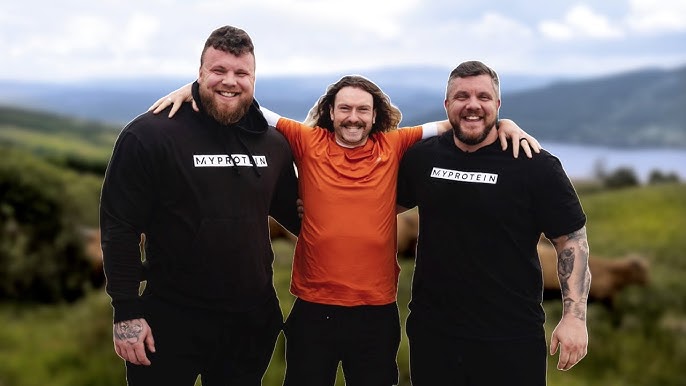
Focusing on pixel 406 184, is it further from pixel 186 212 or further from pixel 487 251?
pixel 186 212

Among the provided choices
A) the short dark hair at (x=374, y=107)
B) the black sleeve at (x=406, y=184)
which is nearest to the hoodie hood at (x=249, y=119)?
the short dark hair at (x=374, y=107)

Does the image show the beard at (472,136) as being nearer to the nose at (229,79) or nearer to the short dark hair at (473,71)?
the short dark hair at (473,71)

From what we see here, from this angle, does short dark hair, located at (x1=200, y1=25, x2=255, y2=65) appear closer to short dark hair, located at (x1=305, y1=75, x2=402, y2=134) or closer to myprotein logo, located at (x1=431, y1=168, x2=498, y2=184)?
short dark hair, located at (x1=305, y1=75, x2=402, y2=134)

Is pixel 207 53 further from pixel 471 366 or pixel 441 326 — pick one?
pixel 471 366

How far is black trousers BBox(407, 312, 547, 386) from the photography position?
390cm

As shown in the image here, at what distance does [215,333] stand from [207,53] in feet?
4.64

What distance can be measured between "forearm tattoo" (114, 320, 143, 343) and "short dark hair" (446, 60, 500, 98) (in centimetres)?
201

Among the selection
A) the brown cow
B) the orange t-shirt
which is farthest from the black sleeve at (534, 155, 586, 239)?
the brown cow

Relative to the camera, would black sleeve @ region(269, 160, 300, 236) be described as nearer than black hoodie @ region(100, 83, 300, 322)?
No

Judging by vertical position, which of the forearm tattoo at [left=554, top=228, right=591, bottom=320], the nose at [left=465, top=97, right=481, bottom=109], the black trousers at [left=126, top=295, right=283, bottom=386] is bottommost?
the black trousers at [left=126, top=295, right=283, bottom=386]

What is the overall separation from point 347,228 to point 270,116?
85 centimetres

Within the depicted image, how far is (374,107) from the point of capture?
4.23 meters

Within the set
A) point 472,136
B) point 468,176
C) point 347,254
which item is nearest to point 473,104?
point 472,136

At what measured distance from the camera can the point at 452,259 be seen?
3.88 meters
